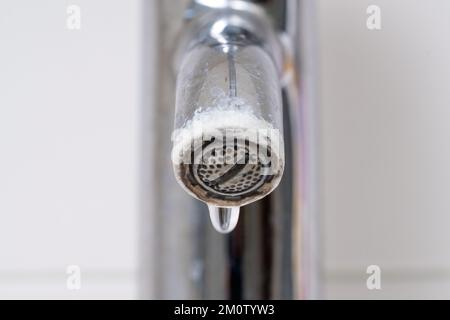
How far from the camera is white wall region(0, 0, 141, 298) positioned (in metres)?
0.32

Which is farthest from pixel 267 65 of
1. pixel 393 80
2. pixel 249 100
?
pixel 393 80

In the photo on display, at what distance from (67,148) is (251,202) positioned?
0.53 feet

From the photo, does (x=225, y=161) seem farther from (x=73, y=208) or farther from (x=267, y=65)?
(x=73, y=208)

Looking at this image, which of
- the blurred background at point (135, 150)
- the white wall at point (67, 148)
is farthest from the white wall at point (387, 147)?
the white wall at point (67, 148)

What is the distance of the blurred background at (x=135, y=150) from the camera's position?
0.32 meters

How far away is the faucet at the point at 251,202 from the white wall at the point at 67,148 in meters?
0.07

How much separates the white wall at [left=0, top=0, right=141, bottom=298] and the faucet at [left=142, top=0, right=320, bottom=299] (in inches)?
2.6

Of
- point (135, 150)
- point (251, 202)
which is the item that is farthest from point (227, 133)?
point (135, 150)

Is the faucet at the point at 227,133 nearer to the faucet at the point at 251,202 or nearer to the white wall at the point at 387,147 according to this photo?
the faucet at the point at 251,202

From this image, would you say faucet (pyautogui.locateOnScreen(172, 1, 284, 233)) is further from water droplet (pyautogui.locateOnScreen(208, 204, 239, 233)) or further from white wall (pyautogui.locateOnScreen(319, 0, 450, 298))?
white wall (pyautogui.locateOnScreen(319, 0, 450, 298))

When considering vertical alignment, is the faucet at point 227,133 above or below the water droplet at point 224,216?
above

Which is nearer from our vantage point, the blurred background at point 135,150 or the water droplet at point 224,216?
the water droplet at point 224,216

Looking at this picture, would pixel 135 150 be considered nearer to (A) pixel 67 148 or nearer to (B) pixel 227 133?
(A) pixel 67 148
